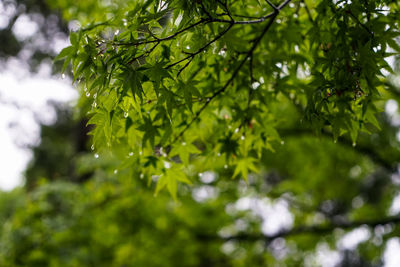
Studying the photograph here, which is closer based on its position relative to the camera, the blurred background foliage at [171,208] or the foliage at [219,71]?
the foliage at [219,71]

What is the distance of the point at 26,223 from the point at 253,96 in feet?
14.6

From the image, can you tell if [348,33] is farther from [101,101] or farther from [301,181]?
[301,181]

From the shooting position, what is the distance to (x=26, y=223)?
505 cm

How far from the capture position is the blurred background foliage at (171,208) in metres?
5.01

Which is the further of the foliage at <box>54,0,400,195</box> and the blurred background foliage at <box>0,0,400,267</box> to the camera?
the blurred background foliage at <box>0,0,400,267</box>

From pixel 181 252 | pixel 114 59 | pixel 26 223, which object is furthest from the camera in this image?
pixel 181 252

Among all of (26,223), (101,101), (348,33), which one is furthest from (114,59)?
(26,223)

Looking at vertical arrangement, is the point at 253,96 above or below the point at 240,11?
below

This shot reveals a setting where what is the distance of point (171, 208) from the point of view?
23.0 feet

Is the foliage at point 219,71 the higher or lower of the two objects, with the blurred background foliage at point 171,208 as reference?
lower

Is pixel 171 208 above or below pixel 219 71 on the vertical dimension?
above

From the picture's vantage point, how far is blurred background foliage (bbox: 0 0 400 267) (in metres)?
5.01

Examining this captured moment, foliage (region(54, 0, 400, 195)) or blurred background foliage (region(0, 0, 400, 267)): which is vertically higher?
blurred background foliage (region(0, 0, 400, 267))

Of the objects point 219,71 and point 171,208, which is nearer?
point 219,71
